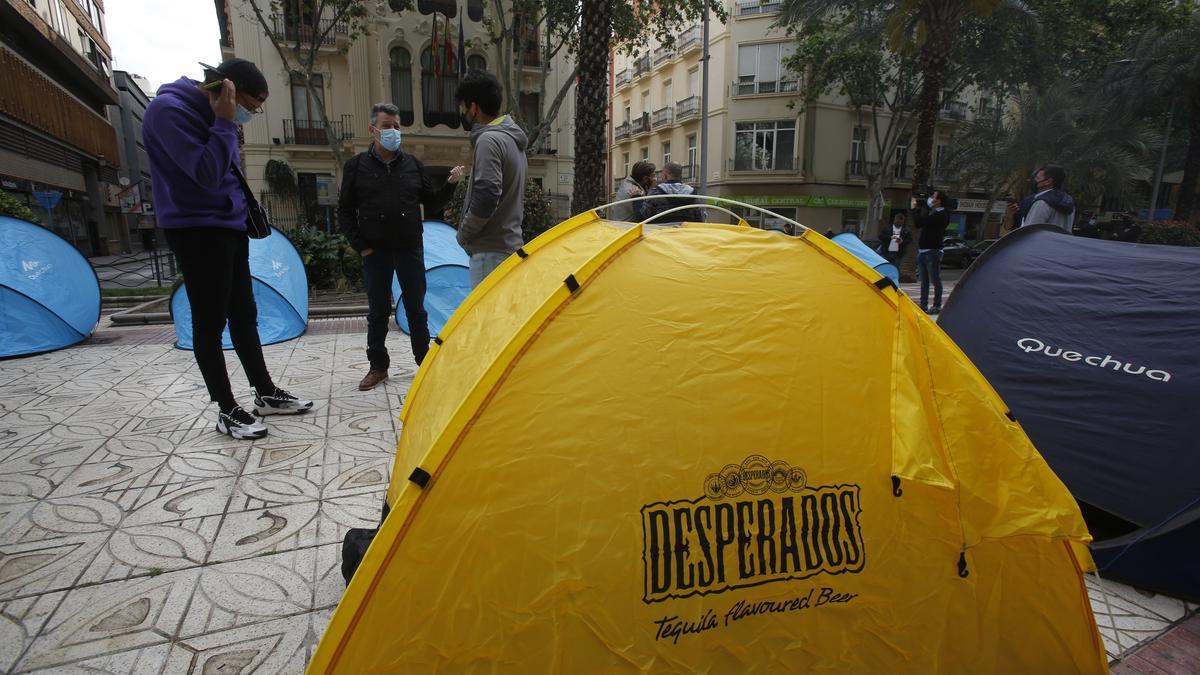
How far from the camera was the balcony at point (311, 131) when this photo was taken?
65.1ft

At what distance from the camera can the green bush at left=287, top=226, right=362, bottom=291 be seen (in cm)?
927

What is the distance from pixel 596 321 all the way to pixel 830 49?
22.3m

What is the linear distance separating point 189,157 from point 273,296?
3406mm

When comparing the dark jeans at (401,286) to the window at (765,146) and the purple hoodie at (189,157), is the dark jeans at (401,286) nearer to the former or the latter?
the purple hoodie at (189,157)

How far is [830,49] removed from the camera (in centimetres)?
2012

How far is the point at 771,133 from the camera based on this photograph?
25.9 meters

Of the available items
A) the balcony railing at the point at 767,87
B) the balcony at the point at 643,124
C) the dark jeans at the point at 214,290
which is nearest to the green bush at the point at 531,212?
the dark jeans at the point at 214,290

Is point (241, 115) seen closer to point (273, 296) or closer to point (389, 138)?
point (389, 138)

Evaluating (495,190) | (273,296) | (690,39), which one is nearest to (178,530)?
(495,190)

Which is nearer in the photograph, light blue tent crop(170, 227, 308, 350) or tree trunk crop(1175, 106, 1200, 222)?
light blue tent crop(170, 227, 308, 350)

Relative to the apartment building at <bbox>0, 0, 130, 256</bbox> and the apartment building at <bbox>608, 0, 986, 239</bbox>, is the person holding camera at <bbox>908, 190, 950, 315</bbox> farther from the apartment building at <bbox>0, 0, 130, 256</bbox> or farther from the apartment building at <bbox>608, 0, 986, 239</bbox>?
the apartment building at <bbox>608, 0, 986, 239</bbox>

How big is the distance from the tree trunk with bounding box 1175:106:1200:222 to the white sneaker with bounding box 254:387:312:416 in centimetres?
2463

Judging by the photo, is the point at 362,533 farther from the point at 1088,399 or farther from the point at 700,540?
the point at 1088,399

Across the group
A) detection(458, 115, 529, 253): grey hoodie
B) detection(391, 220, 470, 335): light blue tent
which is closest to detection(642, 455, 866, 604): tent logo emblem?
detection(458, 115, 529, 253): grey hoodie
